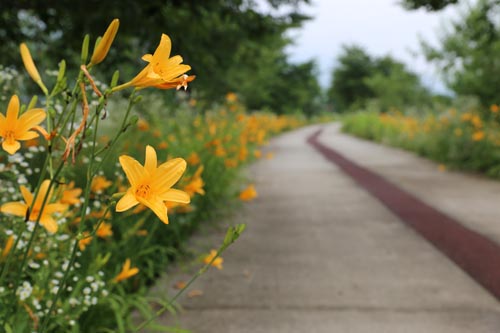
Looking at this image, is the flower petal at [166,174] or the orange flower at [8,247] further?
the orange flower at [8,247]

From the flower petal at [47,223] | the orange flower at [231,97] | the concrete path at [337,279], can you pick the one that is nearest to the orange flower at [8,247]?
the flower petal at [47,223]

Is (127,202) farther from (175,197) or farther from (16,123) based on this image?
(16,123)

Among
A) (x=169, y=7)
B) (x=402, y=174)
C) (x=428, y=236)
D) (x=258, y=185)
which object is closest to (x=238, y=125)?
(x=258, y=185)

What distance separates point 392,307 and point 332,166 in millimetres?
6871

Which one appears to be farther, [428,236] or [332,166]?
[332,166]

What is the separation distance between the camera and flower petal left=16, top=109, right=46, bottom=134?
1156 mm

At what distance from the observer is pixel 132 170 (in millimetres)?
1090

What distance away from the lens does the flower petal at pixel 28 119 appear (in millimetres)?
1156

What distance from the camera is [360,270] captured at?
11.0 ft

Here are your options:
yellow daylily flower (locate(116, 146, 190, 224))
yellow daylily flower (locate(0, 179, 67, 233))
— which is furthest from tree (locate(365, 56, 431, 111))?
yellow daylily flower (locate(116, 146, 190, 224))

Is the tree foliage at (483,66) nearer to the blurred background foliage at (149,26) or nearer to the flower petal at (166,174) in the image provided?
the blurred background foliage at (149,26)

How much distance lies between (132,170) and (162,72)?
0.20 metres

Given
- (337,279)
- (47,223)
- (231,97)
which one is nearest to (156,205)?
(47,223)

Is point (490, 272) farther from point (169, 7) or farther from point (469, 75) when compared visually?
point (469, 75)
